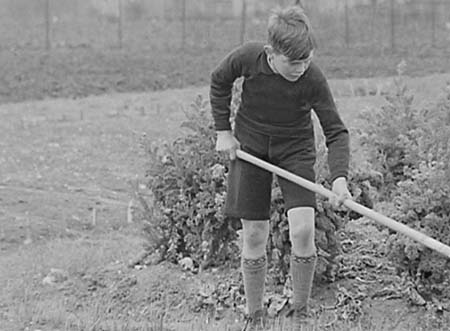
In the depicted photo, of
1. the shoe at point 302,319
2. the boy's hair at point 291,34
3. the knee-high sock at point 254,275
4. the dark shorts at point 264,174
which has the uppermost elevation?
the boy's hair at point 291,34

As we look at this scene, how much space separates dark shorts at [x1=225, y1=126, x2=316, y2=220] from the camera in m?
4.71

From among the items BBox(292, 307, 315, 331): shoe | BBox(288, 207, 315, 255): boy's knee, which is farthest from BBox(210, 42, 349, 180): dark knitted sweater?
BBox(292, 307, 315, 331): shoe

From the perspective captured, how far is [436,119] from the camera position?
19.6ft

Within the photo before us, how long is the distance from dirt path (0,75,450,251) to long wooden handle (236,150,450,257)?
13.6ft

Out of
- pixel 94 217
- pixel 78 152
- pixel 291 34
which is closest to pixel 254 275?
pixel 291 34

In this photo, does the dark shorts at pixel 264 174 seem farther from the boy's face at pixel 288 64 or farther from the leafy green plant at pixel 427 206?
the leafy green plant at pixel 427 206

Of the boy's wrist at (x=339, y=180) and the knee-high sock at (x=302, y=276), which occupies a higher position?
the boy's wrist at (x=339, y=180)

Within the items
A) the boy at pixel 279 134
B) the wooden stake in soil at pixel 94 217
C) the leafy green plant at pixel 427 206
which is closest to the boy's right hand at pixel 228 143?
the boy at pixel 279 134

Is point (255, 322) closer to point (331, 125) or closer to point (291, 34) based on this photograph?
point (331, 125)

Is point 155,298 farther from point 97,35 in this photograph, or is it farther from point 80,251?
point 97,35

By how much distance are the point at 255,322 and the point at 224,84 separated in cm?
121

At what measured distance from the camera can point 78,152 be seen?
13047 mm

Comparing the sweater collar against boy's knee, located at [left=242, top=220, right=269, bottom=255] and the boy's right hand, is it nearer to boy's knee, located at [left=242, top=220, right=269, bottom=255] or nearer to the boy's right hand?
the boy's right hand

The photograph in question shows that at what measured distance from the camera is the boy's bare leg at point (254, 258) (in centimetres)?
495
